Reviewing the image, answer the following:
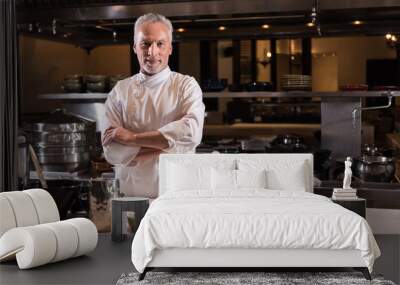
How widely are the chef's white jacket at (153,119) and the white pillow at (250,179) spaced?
985 mm

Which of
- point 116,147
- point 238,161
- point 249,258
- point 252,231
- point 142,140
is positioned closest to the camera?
point 252,231

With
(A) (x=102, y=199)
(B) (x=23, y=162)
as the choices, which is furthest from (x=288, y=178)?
(B) (x=23, y=162)

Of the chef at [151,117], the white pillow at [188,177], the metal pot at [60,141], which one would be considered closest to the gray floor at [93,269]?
the white pillow at [188,177]

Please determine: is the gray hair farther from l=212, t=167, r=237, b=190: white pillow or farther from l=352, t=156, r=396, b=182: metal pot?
l=352, t=156, r=396, b=182: metal pot

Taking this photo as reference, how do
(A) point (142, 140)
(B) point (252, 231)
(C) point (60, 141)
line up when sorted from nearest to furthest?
(B) point (252, 231) → (A) point (142, 140) → (C) point (60, 141)

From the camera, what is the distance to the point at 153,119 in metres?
6.68

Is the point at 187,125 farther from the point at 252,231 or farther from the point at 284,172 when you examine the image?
the point at 252,231

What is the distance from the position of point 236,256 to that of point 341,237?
2.21 ft

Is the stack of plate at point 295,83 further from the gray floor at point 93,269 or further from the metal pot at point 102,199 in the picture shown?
the gray floor at point 93,269

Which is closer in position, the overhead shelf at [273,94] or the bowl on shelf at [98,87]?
the overhead shelf at [273,94]

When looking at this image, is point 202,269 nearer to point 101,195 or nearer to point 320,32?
point 101,195

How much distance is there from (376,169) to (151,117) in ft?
6.92

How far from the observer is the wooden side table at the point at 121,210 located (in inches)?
230

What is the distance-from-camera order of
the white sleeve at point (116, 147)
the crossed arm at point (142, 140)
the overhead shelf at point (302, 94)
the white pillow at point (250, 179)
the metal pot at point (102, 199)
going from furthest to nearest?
1. the overhead shelf at point (302, 94)
2. the white sleeve at point (116, 147)
3. the crossed arm at point (142, 140)
4. the metal pot at point (102, 199)
5. the white pillow at point (250, 179)
